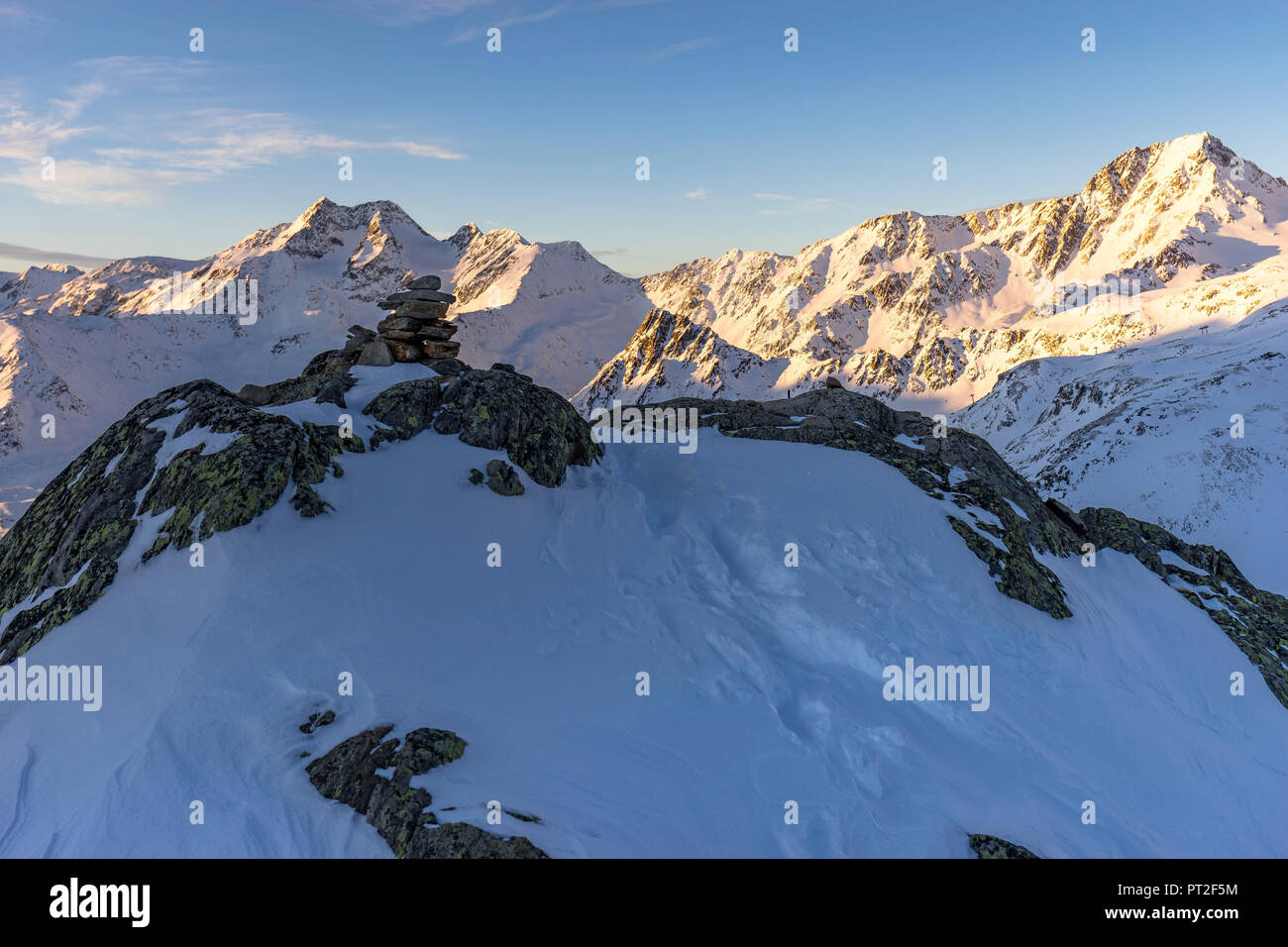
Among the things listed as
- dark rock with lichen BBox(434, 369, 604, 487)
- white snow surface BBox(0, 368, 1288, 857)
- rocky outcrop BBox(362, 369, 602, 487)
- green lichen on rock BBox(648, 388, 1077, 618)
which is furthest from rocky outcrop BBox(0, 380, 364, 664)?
green lichen on rock BBox(648, 388, 1077, 618)

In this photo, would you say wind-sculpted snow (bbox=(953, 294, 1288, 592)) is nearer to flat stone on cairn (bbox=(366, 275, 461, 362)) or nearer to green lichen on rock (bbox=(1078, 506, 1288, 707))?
green lichen on rock (bbox=(1078, 506, 1288, 707))

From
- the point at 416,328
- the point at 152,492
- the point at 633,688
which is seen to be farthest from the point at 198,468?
the point at 416,328

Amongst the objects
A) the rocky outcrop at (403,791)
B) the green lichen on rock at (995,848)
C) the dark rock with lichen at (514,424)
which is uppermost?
the dark rock with lichen at (514,424)

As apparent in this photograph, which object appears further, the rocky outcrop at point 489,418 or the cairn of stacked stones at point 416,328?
the cairn of stacked stones at point 416,328

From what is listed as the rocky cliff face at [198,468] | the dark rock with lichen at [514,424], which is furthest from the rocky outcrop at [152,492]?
the dark rock with lichen at [514,424]

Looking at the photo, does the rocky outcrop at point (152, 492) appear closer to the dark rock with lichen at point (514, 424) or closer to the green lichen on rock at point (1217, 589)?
the dark rock with lichen at point (514, 424)

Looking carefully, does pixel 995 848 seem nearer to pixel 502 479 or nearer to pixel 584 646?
pixel 584 646
